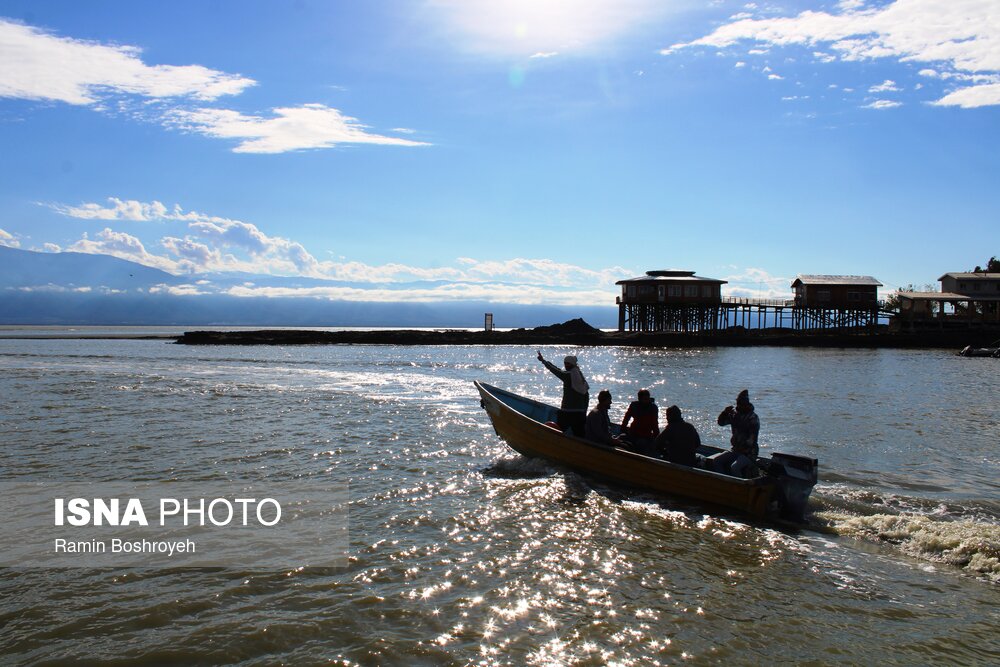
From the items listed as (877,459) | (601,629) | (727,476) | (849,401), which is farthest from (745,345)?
(601,629)

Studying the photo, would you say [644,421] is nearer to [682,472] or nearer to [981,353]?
[682,472]

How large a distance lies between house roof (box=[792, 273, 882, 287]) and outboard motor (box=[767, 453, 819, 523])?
6991 cm

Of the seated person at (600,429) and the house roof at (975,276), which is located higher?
the house roof at (975,276)

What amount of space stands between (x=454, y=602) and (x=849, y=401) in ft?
79.5

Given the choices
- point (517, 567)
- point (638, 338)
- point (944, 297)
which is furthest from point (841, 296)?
point (517, 567)

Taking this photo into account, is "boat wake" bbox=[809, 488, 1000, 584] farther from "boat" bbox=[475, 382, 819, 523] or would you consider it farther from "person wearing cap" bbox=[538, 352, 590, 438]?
"person wearing cap" bbox=[538, 352, 590, 438]

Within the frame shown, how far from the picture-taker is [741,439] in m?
11.7

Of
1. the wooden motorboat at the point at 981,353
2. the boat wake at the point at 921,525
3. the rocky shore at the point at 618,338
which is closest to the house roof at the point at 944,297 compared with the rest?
the rocky shore at the point at 618,338

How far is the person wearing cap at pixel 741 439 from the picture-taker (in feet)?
37.7

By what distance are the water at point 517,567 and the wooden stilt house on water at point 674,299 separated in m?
52.9

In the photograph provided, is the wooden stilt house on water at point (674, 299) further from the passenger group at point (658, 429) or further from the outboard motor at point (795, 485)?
the outboard motor at point (795, 485)

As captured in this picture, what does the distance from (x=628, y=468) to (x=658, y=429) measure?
125cm

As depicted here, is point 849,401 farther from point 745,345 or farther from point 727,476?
point 745,345

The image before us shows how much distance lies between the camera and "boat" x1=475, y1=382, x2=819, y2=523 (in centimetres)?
1077
